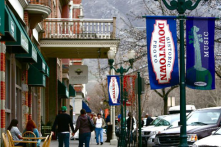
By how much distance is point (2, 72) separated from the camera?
1480cm

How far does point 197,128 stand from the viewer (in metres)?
15.4

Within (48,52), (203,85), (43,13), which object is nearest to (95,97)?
(48,52)

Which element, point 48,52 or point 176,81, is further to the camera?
point 48,52

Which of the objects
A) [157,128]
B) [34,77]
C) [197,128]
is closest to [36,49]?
[34,77]

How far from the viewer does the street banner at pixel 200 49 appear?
34.2 ft

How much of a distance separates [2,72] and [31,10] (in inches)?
209

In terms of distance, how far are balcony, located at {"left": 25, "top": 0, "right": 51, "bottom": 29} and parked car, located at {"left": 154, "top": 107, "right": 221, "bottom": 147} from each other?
272 inches

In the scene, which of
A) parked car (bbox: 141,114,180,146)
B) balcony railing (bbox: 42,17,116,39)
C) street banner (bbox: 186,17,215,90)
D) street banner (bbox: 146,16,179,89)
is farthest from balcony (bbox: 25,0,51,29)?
street banner (bbox: 186,17,215,90)

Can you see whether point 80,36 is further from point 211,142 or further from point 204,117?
point 211,142

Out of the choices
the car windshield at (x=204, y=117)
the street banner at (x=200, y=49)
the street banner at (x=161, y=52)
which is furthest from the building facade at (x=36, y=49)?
the car windshield at (x=204, y=117)

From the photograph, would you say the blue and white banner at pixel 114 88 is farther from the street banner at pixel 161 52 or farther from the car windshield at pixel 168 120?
the street banner at pixel 161 52

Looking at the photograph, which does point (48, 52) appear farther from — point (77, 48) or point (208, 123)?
point (208, 123)

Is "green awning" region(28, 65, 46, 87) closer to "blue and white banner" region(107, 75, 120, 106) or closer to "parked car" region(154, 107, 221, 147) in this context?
"blue and white banner" region(107, 75, 120, 106)

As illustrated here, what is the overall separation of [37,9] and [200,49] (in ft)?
34.4
